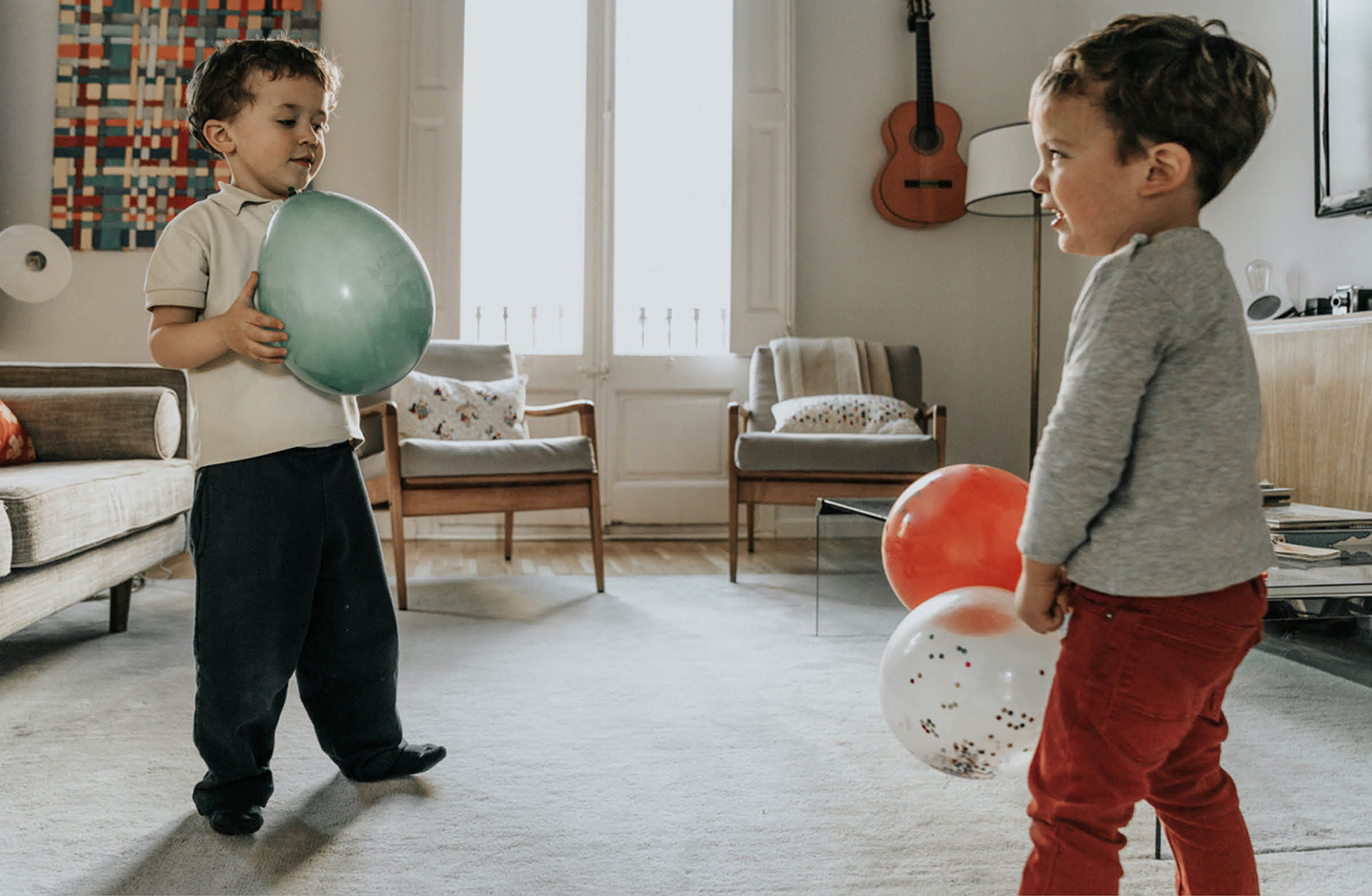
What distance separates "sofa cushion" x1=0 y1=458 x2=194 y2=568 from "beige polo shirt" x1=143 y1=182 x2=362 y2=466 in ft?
2.31

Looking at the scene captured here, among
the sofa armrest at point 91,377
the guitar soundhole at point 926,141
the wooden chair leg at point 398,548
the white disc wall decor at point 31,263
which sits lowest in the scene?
the wooden chair leg at point 398,548

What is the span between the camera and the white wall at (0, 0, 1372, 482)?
4008mm

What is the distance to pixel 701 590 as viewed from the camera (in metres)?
3.02

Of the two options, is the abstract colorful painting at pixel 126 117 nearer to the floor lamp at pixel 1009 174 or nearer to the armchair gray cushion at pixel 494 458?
the armchair gray cushion at pixel 494 458

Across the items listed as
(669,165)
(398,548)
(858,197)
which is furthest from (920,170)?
(398,548)

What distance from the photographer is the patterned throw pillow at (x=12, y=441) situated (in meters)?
2.29

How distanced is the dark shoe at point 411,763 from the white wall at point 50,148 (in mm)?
3111

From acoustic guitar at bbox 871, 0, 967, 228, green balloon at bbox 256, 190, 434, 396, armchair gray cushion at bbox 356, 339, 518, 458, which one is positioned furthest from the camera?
acoustic guitar at bbox 871, 0, 967, 228

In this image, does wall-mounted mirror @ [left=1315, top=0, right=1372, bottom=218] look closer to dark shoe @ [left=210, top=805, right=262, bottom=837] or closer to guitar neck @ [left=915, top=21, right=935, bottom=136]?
guitar neck @ [left=915, top=21, right=935, bottom=136]

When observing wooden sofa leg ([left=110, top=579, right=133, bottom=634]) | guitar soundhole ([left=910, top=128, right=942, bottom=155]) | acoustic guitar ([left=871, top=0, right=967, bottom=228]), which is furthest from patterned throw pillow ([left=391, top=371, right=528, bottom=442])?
guitar soundhole ([left=910, top=128, right=942, bottom=155])

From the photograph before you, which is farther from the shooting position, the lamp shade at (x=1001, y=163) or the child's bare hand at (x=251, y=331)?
the lamp shade at (x=1001, y=163)

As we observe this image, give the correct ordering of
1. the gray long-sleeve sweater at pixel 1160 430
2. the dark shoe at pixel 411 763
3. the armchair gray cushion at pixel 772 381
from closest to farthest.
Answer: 1. the gray long-sleeve sweater at pixel 1160 430
2. the dark shoe at pixel 411 763
3. the armchair gray cushion at pixel 772 381

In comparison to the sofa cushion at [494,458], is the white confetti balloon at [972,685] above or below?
below

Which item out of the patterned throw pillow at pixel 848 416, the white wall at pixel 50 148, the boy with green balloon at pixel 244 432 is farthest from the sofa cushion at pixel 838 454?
the white wall at pixel 50 148
